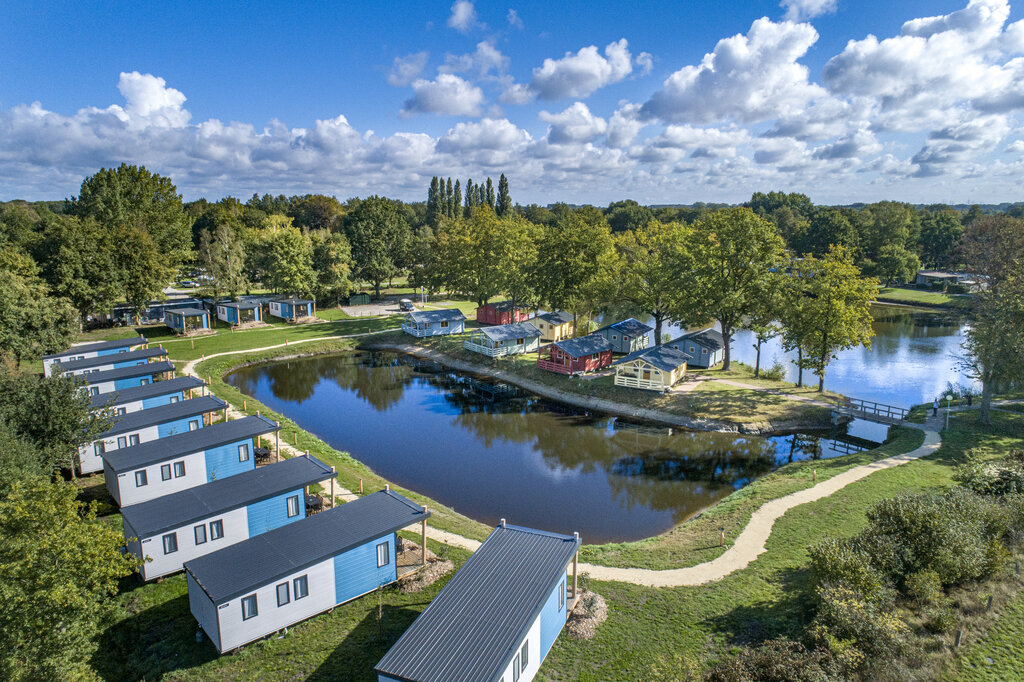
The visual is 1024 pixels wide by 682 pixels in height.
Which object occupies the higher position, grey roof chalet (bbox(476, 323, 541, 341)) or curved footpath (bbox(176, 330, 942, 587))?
grey roof chalet (bbox(476, 323, 541, 341))

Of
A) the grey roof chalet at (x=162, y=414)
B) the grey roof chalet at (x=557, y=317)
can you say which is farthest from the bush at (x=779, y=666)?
the grey roof chalet at (x=557, y=317)

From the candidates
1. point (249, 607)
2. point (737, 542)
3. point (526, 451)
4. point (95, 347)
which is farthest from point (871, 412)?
point (95, 347)

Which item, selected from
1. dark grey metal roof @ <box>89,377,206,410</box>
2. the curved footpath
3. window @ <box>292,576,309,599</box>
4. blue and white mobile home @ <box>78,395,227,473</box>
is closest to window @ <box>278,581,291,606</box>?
window @ <box>292,576,309,599</box>

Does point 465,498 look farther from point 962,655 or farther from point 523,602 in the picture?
point 962,655

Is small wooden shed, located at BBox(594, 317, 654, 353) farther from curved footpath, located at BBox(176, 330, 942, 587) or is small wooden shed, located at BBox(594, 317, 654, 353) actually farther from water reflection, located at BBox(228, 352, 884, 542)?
curved footpath, located at BBox(176, 330, 942, 587)

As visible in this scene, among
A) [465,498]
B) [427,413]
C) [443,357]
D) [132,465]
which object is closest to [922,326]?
[443,357]

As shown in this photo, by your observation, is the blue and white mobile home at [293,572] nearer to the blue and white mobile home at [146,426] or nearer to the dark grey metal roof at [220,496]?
the dark grey metal roof at [220,496]
